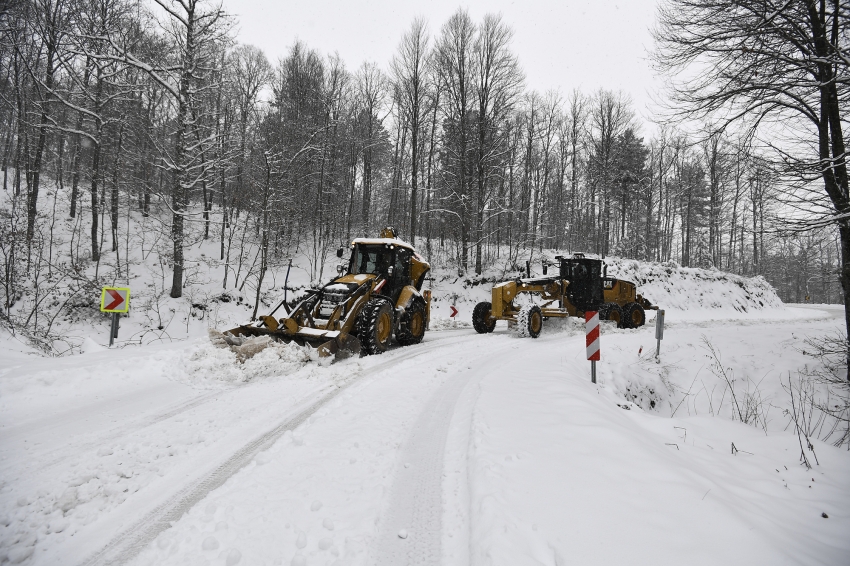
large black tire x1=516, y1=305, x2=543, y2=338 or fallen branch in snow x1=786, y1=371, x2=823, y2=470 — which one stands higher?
large black tire x1=516, y1=305, x2=543, y2=338

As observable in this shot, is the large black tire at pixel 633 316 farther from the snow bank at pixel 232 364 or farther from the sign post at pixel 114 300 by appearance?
the sign post at pixel 114 300

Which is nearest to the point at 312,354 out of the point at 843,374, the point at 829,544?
the point at 829,544

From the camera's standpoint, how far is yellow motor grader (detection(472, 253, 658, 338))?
11336 mm

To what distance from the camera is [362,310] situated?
7691mm

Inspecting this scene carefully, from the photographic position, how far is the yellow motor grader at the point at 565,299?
11336 millimetres

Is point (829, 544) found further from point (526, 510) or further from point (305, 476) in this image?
point (305, 476)

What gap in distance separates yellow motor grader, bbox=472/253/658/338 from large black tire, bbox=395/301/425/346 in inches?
90.4

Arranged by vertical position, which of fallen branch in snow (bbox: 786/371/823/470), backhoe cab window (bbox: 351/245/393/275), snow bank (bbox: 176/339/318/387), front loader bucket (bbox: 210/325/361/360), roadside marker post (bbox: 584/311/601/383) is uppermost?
backhoe cab window (bbox: 351/245/393/275)

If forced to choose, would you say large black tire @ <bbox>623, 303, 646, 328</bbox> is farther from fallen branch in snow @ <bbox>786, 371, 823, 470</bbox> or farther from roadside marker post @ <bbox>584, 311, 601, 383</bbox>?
roadside marker post @ <bbox>584, 311, 601, 383</bbox>

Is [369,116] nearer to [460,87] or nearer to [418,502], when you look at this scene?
[460,87]

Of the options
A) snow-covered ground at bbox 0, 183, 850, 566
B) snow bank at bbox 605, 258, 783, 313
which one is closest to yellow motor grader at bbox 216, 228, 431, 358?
snow-covered ground at bbox 0, 183, 850, 566

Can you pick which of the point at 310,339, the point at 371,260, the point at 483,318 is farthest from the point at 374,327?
the point at 483,318

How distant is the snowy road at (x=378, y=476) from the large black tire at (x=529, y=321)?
5076 mm

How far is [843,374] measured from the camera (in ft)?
24.6
